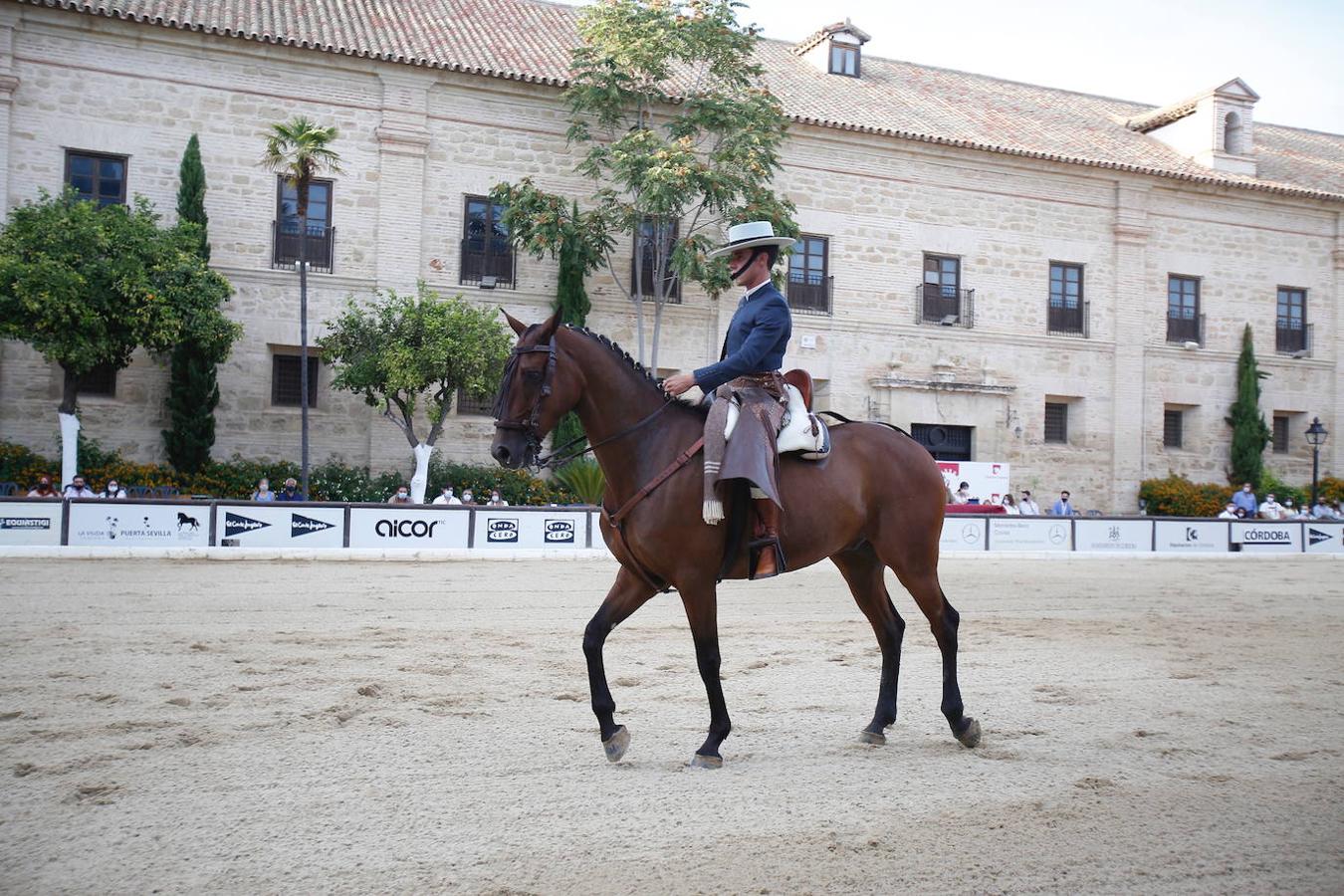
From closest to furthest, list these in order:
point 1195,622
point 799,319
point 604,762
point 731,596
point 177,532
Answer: point 604,762, point 1195,622, point 731,596, point 177,532, point 799,319

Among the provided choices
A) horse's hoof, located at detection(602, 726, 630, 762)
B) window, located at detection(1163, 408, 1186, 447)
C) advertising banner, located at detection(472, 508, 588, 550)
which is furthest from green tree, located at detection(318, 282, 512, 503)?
window, located at detection(1163, 408, 1186, 447)

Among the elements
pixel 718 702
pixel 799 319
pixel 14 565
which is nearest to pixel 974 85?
pixel 799 319

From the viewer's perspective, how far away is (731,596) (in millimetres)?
14289

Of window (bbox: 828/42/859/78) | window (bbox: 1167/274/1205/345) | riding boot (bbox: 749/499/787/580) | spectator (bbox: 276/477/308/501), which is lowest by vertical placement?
spectator (bbox: 276/477/308/501)

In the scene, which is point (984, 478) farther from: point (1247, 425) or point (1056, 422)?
point (1247, 425)

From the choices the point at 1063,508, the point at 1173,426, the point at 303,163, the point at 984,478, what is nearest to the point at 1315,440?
the point at 1173,426

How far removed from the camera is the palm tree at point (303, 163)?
22109mm

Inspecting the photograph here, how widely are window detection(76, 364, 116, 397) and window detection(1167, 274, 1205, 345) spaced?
28938 millimetres

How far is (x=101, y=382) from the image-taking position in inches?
920

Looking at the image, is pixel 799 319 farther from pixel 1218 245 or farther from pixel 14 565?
pixel 14 565

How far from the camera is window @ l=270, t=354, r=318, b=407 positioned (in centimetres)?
2489

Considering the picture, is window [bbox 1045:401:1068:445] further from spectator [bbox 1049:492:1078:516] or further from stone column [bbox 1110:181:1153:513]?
spectator [bbox 1049:492:1078:516]

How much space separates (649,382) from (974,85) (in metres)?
32.7

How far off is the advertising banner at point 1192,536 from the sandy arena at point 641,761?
12777mm
